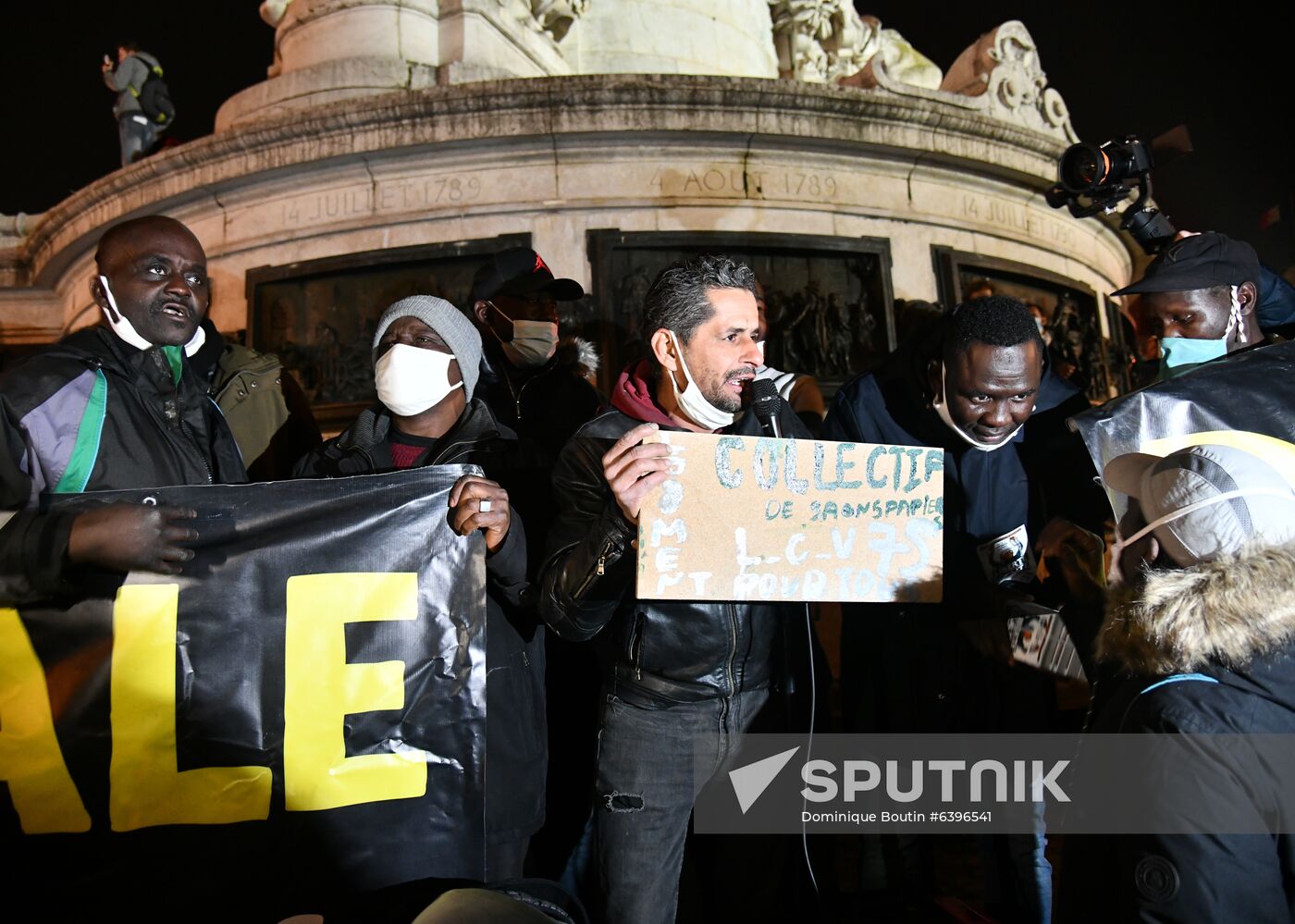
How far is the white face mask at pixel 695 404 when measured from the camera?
2945mm

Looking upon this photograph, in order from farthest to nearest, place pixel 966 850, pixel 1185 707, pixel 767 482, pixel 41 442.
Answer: pixel 966 850
pixel 41 442
pixel 767 482
pixel 1185 707

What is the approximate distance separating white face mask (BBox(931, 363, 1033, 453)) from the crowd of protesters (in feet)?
0.09

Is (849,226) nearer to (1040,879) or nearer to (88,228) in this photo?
(1040,879)

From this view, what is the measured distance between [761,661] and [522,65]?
29.5ft

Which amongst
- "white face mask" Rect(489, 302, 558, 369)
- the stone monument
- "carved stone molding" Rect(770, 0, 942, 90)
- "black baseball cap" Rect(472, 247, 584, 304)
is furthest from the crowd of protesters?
"carved stone molding" Rect(770, 0, 942, 90)

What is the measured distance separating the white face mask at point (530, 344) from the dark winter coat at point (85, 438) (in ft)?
5.16

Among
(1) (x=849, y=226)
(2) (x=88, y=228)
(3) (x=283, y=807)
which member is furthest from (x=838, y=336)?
(2) (x=88, y=228)

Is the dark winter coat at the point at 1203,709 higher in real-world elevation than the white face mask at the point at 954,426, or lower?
lower

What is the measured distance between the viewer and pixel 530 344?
484 cm

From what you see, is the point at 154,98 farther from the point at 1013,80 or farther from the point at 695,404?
the point at 695,404

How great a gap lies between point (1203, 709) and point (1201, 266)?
7.39 feet

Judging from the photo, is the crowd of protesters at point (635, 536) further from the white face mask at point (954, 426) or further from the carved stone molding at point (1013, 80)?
the carved stone molding at point (1013, 80)

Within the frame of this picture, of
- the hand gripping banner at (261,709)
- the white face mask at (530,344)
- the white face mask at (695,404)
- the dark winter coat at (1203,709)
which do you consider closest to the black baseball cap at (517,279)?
the white face mask at (530,344)

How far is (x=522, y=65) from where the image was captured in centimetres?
1039
